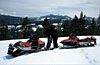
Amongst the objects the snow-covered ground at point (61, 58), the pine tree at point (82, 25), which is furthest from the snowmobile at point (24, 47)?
the pine tree at point (82, 25)

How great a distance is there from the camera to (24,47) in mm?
7805

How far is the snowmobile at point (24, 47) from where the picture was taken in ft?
24.9

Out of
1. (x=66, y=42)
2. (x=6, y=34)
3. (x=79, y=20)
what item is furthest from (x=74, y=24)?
(x=66, y=42)

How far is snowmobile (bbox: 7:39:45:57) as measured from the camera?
759cm

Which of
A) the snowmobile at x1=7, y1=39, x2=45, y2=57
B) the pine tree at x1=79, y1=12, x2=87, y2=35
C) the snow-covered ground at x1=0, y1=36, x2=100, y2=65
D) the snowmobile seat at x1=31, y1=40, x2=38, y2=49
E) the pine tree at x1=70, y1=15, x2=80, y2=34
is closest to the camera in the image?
the snow-covered ground at x1=0, y1=36, x2=100, y2=65

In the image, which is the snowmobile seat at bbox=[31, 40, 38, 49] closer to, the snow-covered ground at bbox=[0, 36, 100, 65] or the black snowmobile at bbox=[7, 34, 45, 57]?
the black snowmobile at bbox=[7, 34, 45, 57]

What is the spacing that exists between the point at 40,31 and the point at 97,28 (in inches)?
1107

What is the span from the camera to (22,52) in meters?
7.83

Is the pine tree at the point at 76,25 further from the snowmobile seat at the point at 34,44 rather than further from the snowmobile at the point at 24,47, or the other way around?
the snowmobile seat at the point at 34,44

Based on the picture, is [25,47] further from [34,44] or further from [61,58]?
[61,58]

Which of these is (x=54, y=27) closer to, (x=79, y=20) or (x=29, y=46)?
(x=29, y=46)

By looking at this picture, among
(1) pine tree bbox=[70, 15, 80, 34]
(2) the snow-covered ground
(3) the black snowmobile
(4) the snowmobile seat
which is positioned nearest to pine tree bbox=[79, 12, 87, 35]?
(1) pine tree bbox=[70, 15, 80, 34]

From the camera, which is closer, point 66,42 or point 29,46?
point 29,46

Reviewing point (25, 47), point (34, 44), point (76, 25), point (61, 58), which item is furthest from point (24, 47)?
point (76, 25)
